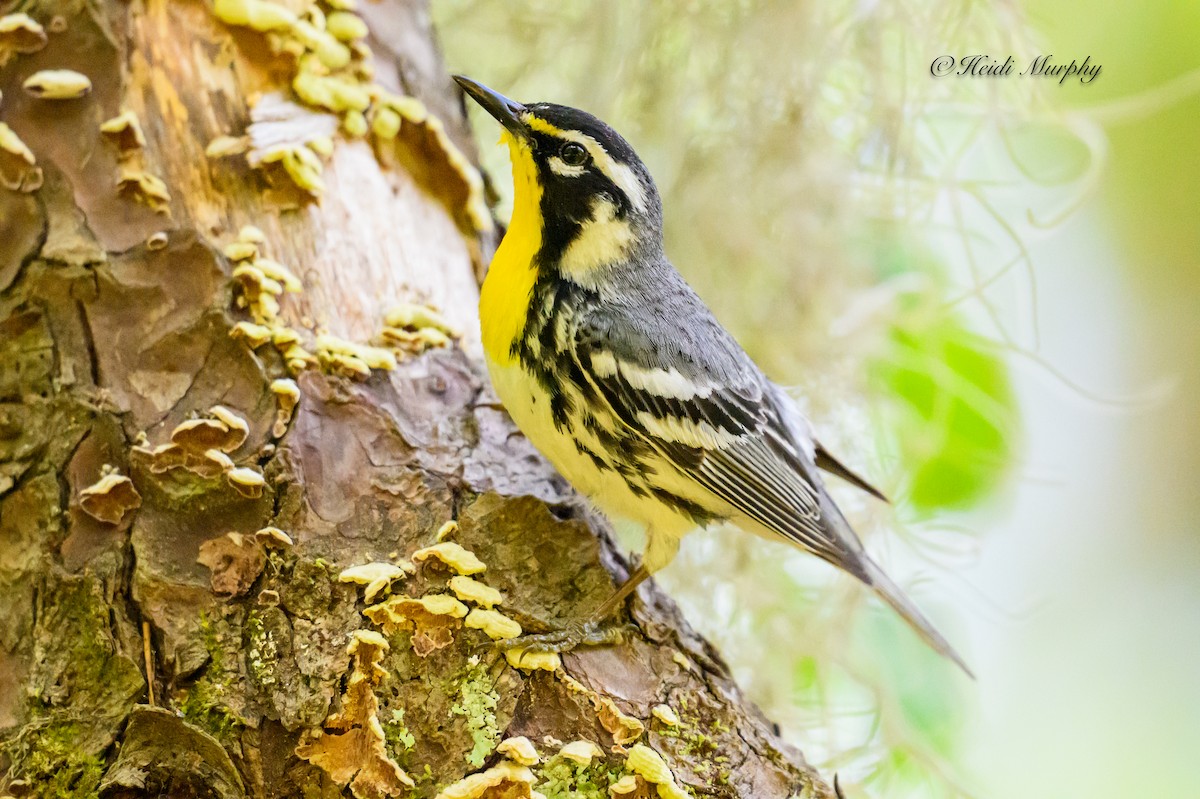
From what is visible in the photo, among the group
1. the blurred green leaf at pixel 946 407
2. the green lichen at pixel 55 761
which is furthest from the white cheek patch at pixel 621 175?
the green lichen at pixel 55 761

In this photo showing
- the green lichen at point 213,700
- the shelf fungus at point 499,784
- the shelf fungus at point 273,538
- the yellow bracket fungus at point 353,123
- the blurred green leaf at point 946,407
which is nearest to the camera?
the shelf fungus at point 499,784

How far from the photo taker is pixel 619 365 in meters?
1.63

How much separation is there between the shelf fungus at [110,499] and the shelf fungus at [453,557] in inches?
18.2

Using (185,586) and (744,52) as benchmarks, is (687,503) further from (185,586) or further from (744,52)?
(744,52)

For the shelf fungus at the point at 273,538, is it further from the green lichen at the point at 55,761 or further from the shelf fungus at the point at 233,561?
the green lichen at the point at 55,761

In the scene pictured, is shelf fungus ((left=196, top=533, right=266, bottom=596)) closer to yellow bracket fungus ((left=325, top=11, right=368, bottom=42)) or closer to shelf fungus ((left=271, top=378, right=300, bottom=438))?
shelf fungus ((left=271, top=378, right=300, bottom=438))

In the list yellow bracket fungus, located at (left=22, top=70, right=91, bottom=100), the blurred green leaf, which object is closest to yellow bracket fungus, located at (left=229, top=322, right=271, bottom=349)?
yellow bracket fungus, located at (left=22, top=70, right=91, bottom=100)

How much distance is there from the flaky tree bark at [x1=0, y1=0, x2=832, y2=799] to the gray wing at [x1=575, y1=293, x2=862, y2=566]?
232 millimetres

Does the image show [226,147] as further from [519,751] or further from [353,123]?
[519,751]

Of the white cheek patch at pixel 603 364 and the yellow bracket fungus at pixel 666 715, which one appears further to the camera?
the white cheek patch at pixel 603 364

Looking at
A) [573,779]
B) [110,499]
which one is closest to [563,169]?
[110,499]

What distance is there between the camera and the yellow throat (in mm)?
1680

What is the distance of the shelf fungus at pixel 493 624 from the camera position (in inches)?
53.9

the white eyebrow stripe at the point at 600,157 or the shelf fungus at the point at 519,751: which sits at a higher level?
the white eyebrow stripe at the point at 600,157
